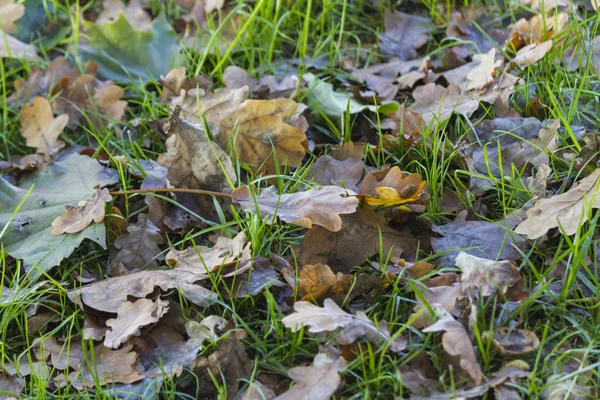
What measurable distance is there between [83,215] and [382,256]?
1.03m

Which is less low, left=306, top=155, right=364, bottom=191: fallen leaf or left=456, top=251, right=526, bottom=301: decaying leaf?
left=456, top=251, right=526, bottom=301: decaying leaf

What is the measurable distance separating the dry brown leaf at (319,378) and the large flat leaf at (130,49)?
1800 millimetres

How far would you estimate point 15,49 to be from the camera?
330 cm

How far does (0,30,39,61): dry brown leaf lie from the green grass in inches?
2.3

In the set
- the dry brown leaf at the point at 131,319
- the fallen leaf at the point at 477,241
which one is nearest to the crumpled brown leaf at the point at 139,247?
the dry brown leaf at the point at 131,319

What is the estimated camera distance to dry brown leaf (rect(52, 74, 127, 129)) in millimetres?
2906

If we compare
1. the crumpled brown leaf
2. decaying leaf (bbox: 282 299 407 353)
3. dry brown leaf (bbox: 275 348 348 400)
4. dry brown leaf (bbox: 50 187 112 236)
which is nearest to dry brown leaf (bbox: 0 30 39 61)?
dry brown leaf (bbox: 50 187 112 236)

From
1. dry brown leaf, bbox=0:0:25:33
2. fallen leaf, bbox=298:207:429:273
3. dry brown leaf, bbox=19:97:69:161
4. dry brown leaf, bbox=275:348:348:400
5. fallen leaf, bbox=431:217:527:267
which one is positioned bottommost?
dry brown leaf, bbox=19:97:69:161

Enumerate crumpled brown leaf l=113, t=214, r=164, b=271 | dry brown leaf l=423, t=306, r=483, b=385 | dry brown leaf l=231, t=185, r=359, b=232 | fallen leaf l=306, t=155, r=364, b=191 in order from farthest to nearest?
fallen leaf l=306, t=155, r=364, b=191
crumpled brown leaf l=113, t=214, r=164, b=271
dry brown leaf l=231, t=185, r=359, b=232
dry brown leaf l=423, t=306, r=483, b=385

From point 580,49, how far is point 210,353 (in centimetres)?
173

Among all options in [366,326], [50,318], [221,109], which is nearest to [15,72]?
[221,109]

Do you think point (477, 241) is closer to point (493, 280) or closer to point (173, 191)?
point (493, 280)

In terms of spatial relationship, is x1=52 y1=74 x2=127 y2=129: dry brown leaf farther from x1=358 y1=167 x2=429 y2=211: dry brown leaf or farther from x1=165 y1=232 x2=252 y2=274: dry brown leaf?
x1=358 y1=167 x2=429 y2=211: dry brown leaf

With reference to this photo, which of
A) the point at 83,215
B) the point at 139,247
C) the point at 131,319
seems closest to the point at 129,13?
the point at 83,215
